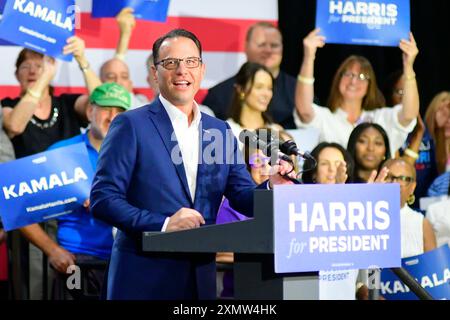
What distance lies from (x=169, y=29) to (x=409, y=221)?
6.14 feet

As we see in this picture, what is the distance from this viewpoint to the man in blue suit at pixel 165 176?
3.02 m

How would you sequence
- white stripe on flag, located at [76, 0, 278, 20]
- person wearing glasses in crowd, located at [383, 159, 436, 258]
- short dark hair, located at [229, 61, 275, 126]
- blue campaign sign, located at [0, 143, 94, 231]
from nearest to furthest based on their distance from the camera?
blue campaign sign, located at [0, 143, 94, 231]
person wearing glasses in crowd, located at [383, 159, 436, 258]
short dark hair, located at [229, 61, 275, 126]
white stripe on flag, located at [76, 0, 278, 20]

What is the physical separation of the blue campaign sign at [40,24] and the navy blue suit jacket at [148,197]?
185 cm

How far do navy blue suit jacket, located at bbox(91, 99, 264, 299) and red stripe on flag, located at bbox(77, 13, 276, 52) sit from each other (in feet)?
9.00

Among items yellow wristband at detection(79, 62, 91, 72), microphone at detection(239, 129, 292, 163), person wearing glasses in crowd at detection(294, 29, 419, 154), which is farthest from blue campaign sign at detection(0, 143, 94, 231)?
microphone at detection(239, 129, 292, 163)

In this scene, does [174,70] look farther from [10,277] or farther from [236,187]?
[10,277]

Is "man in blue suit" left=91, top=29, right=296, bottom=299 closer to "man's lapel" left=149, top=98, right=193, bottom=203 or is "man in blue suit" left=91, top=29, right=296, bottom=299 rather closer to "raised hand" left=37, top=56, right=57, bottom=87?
"man's lapel" left=149, top=98, right=193, bottom=203

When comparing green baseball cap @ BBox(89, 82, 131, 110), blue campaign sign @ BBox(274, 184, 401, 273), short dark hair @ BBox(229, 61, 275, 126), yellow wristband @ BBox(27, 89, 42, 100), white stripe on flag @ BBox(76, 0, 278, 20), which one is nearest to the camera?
blue campaign sign @ BBox(274, 184, 401, 273)

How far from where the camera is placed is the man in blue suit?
3018 millimetres

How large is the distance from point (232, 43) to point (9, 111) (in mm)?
1576

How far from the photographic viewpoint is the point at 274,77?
19.3 ft

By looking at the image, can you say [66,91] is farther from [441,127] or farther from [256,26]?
[441,127]

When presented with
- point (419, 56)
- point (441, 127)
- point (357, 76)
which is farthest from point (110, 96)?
point (419, 56)

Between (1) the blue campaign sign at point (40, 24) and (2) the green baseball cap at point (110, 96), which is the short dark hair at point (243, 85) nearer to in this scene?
(2) the green baseball cap at point (110, 96)
